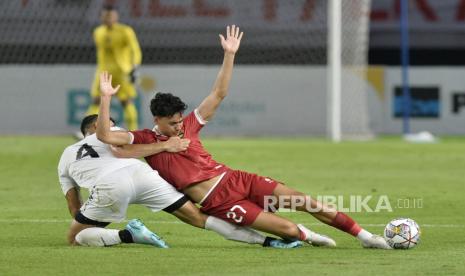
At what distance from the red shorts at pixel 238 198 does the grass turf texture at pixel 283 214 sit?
0.87 feet

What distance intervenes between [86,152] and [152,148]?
60 centimetres

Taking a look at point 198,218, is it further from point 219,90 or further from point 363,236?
point 363,236

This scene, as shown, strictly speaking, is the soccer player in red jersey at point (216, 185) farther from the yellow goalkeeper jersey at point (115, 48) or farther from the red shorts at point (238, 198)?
the yellow goalkeeper jersey at point (115, 48)

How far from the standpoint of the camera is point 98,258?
27.5 ft

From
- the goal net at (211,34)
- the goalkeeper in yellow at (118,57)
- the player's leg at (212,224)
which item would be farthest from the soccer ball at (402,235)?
the goal net at (211,34)

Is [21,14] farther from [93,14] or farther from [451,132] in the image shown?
[451,132]

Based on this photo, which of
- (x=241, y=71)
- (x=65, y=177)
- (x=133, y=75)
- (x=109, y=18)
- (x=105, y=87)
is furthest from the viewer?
(x=241, y=71)

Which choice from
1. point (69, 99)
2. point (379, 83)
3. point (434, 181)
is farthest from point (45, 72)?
point (434, 181)

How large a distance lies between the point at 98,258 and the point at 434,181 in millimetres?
7627

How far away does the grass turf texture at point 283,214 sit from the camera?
802cm

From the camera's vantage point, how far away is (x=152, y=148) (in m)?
9.09

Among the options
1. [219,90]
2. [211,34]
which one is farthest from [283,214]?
[211,34]

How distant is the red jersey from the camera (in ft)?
30.0

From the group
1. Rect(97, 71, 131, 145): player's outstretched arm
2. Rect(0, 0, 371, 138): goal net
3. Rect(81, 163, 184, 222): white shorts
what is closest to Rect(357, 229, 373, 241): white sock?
Rect(81, 163, 184, 222): white shorts
